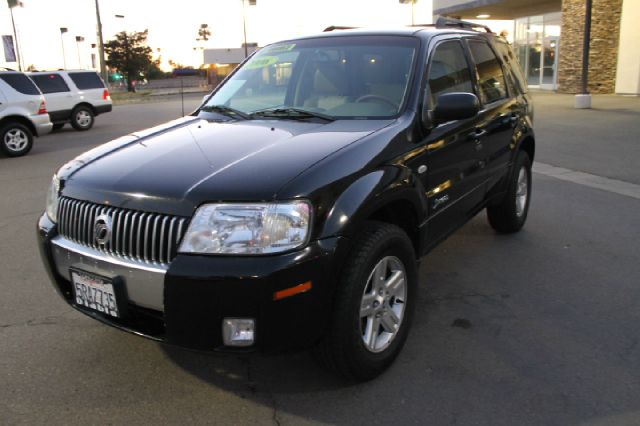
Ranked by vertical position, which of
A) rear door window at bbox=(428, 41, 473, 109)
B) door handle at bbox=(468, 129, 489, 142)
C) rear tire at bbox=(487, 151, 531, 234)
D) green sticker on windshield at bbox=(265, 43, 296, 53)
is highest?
green sticker on windshield at bbox=(265, 43, 296, 53)

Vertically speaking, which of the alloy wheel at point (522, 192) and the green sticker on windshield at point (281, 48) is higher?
the green sticker on windshield at point (281, 48)

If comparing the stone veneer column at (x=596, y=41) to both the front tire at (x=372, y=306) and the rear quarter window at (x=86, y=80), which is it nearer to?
the rear quarter window at (x=86, y=80)

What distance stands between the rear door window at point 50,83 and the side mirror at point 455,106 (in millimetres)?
15832

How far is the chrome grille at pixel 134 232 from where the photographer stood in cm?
256

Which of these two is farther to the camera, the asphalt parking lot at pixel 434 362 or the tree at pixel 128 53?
the tree at pixel 128 53

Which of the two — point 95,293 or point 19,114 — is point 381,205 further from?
point 19,114

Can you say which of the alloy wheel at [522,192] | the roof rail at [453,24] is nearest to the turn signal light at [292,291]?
the roof rail at [453,24]

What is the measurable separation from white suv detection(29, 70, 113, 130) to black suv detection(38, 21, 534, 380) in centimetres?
1455

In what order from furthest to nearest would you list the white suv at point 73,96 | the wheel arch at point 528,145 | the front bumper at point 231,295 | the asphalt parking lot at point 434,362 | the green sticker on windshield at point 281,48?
the white suv at point 73,96
the wheel arch at point 528,145
the green sticker on windshield at point 281,48
the asphalt parking lot at point 434,362
the front bumper at point 231,295

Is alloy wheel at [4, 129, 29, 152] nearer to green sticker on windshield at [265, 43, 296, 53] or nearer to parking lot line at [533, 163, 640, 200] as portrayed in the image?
green sticker on windshield at [265, 43, 296, 53]

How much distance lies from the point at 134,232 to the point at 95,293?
425 mm

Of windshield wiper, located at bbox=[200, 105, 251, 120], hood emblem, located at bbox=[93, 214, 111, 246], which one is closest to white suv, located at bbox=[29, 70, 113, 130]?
windshield wiper, located at bbox=[200, 105, 251, 120]

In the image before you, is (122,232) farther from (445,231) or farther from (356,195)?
(445,231)

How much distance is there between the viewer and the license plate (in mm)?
2712
